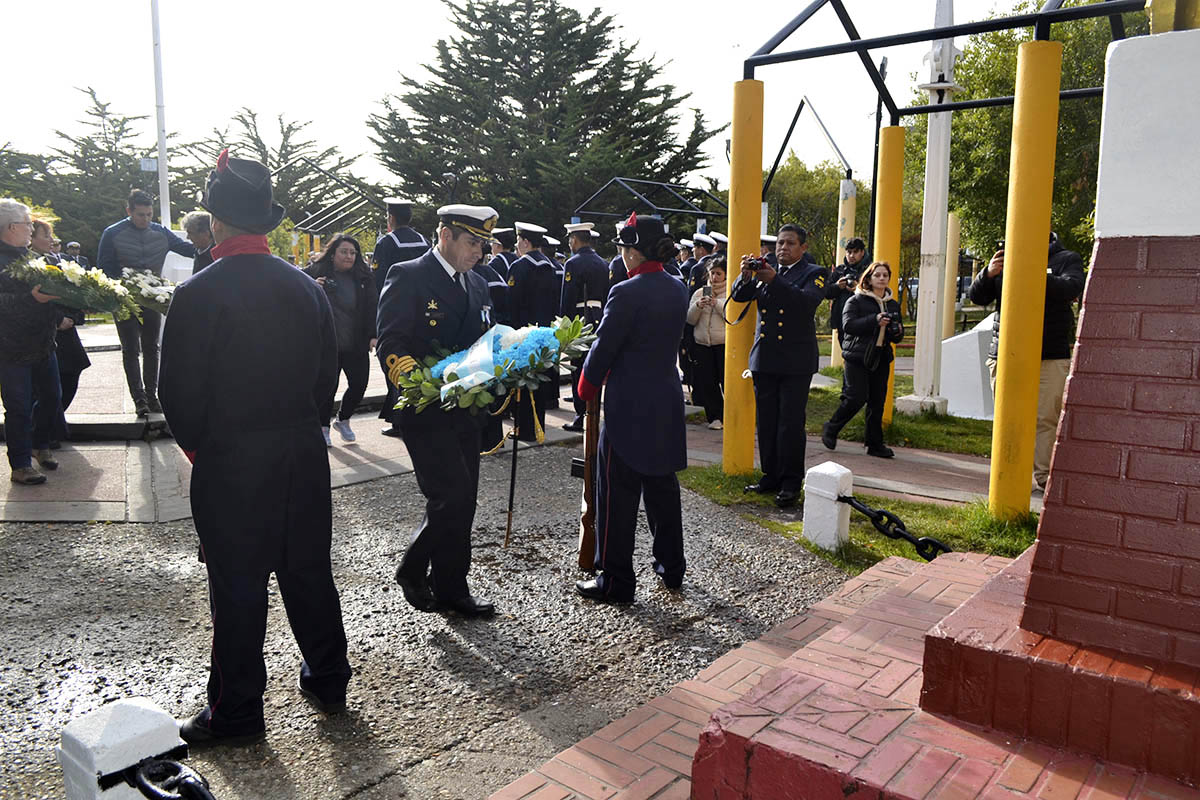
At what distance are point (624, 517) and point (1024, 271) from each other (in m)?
3.06

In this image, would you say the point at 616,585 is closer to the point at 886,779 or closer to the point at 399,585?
the point at 399,585

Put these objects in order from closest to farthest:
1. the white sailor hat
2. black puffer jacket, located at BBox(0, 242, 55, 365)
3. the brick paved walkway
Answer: the brick paved walkway
the white sailor hat
black puffer jacket, located at BBox(0, 242, 55, 365)

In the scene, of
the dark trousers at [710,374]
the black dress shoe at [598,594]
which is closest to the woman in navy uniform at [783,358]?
the black dress shoe at [598,594]

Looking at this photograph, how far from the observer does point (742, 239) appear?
22.6 ft

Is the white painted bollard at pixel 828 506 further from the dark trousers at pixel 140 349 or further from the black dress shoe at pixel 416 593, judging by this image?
the dark trousers at pixel 140 349

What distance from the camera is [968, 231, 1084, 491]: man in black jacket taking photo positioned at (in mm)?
6441

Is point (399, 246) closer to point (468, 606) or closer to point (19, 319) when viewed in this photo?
point (19, 319)

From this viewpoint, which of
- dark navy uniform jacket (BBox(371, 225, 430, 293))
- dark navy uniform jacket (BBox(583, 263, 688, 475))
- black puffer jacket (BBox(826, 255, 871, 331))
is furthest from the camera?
black puffer jacket (BBox(826, 255, 871, 331))

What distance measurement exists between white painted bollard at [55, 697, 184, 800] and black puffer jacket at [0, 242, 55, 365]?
517 centimetres

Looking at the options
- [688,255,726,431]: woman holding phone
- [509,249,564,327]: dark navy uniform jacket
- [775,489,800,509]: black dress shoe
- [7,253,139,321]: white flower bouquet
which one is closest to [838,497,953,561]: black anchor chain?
[775,489,800,509]: black dress shoe

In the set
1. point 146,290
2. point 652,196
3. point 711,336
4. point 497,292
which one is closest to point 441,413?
point 497,292

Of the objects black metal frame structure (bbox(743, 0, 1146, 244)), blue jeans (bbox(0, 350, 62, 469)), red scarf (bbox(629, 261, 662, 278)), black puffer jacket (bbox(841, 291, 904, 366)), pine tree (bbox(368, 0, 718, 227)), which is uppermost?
pine tree (bbox(368, 0, 718, 227))

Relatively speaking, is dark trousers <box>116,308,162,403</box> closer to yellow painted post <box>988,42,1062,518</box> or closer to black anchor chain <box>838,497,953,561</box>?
black anchor chain <box>838,497,953,561</box>

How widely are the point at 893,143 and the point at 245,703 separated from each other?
25.9ft
